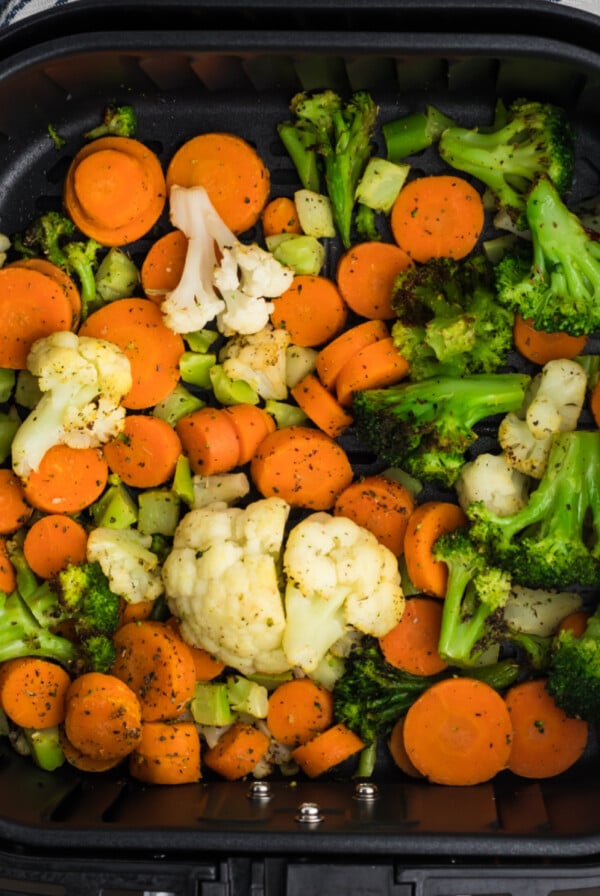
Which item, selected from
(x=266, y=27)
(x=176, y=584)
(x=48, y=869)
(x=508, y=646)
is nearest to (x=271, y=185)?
(x=266, y=27)

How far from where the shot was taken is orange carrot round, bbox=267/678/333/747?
2.22 metres

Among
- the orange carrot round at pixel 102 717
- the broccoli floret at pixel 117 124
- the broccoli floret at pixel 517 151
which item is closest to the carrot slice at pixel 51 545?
the orange carrot round at pixel 102 717

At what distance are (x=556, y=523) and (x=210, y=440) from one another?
2.29ft

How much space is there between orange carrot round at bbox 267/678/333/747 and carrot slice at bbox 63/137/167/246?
1.00m

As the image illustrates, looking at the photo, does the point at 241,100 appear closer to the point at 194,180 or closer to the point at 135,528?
the point at 194,180

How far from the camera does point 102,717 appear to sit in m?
2.13

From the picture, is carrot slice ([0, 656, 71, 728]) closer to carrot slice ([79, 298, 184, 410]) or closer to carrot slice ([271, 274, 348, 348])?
carrot slice ([79, 298, 184, 410])

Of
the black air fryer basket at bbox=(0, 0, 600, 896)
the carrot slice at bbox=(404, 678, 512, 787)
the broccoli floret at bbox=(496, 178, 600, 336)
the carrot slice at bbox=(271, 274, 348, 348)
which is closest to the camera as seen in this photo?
the black air fryer basket at bbox=(0, 0, 600, 896)

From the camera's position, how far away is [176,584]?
2.15 metres

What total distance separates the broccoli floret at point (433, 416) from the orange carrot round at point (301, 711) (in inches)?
19.4

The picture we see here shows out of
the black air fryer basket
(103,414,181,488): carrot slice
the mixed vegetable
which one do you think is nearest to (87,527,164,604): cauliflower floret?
the mixed vegetable

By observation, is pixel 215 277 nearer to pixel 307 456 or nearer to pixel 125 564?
pixel 307 456

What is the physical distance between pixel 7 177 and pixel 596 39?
4.06 ft

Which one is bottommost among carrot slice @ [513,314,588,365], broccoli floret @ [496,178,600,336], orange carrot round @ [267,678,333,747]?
orange carrot round @ [267,678,333,747]
